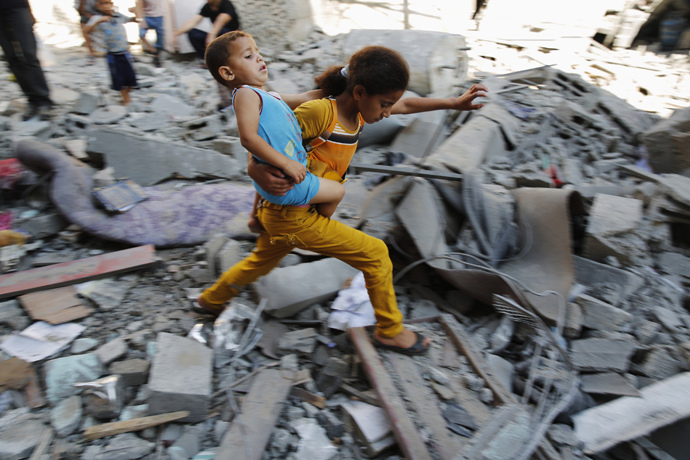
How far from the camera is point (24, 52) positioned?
13.1 ft

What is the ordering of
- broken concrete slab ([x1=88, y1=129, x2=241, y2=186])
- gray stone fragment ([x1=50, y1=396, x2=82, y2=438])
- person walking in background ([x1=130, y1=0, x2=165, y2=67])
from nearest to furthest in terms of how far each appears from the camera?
gray stone fragment ([x1=50, y1=396, x2=82, y2=438])
broken concrete slab ([x1=88, y1=129, x2=241, y2=186])
person walking in background ([x1=130, y1=0, x2=165, y2=67])

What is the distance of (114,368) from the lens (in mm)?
2070

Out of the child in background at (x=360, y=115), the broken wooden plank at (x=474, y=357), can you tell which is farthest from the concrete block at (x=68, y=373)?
the broken wooden plank at (x=474, y=357)

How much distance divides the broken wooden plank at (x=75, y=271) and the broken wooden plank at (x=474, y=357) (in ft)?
6.46

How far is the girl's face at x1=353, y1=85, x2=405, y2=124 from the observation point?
1666 millimetres

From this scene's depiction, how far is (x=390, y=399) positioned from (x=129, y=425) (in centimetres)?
120

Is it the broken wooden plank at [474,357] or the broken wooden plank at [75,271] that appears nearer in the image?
the broken wooden plank at [474,357]

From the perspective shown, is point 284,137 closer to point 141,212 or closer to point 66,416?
point 66,416

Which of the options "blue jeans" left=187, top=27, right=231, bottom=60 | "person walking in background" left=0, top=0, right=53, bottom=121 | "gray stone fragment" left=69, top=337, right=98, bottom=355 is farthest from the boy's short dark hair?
"blue jeans" left=187, top=27, right=231, bottom=60

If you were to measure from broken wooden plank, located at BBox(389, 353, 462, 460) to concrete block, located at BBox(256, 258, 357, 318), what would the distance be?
2.10ft

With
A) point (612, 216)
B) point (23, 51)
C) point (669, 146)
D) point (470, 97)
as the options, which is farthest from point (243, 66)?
point (669, 146)

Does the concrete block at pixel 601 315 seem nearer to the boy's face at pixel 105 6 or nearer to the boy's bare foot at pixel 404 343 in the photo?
the boy's bare foot at pixel 404 343

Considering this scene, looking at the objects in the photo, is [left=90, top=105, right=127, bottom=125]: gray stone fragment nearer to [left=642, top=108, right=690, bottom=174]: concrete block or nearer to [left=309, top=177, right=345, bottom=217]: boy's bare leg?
[left=309, top=177, right=345, bottom=217]: boy's bare leg

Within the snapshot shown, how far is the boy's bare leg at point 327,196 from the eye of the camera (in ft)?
5.79
